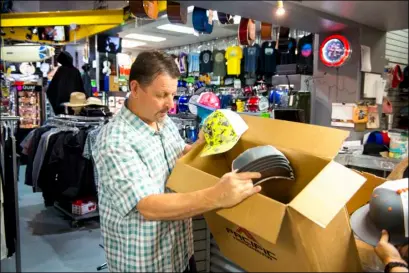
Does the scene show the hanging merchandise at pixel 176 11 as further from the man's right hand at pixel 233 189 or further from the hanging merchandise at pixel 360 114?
the man's right hand at pixel 233 189

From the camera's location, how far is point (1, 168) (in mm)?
2916

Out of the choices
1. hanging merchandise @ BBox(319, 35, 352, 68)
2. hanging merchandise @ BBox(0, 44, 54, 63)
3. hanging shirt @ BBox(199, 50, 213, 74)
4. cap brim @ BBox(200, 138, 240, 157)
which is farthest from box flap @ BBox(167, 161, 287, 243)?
hanging shirt @ BBox(199, 50, 213, 74)

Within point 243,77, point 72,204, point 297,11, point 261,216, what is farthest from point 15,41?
point 261,216

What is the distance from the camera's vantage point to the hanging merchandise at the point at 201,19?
165 inches

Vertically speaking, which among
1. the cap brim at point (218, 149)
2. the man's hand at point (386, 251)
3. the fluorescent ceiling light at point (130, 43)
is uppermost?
the fluorescent ceiling light at point (130, 43)

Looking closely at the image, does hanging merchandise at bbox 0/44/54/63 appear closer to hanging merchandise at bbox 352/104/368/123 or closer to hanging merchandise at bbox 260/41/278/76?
hanging merchandise at bbox 260/41/278/76

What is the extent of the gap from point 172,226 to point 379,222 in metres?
0.75

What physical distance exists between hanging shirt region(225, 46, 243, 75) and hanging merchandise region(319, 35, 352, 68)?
3.36 metres

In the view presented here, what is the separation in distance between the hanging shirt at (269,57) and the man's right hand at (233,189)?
699 centimetres

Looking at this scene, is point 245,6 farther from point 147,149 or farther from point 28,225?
point 28,225

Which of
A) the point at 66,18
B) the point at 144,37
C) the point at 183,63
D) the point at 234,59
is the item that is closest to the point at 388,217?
the point at 66,18

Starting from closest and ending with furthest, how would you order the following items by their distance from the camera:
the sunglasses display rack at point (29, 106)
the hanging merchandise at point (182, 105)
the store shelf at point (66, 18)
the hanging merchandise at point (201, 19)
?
the hanging merchandise at point (201, 19) < the hanging merchandise at point (182, 105) < the store shelf at point (66, 18) < the sunglasses display rack at point (29, 106)

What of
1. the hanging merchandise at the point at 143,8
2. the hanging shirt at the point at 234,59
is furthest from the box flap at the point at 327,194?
the hanging shirt at the point at 234,59

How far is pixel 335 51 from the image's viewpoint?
4.67 metres
